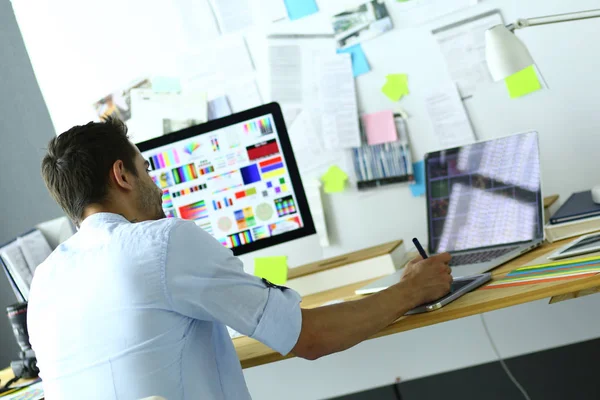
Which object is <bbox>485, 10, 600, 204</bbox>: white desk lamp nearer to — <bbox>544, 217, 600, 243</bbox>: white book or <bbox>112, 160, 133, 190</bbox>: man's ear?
<bbox>544, 217, 600, 243</bbox>: white book

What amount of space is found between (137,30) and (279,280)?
104 centimetres

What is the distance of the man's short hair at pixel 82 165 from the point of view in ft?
4.21

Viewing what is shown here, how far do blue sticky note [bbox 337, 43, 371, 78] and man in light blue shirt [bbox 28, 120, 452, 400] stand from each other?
3.44 ft

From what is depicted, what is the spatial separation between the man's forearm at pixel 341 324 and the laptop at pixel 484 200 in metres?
0.36

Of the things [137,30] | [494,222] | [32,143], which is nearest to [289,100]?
[137,30]

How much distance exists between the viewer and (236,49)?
228cm

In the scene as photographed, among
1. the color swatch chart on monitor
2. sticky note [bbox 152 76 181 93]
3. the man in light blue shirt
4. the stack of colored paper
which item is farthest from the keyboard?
sticky note [bbox 152 76 181 93]

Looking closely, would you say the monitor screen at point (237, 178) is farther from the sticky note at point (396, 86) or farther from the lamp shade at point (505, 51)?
the lamp shade at point (505, 51)

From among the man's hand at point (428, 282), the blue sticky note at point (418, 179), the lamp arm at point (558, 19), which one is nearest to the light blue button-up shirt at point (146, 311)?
the man's hand at point (428, 282)

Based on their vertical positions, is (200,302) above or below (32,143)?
below

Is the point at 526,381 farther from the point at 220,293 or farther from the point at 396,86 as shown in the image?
the point at 220,293

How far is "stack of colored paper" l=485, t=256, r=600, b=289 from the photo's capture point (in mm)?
1125

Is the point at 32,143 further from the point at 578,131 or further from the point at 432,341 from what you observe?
the point at 578,131

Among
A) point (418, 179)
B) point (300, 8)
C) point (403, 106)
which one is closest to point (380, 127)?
point (403, 106)
